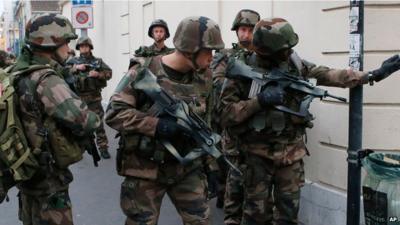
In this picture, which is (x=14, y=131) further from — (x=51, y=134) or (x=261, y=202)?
(x=261, y=202)

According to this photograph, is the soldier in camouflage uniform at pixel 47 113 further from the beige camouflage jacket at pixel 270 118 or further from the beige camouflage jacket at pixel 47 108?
the beige camouflage jacket at pixel 270 118

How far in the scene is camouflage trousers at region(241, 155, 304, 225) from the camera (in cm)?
393

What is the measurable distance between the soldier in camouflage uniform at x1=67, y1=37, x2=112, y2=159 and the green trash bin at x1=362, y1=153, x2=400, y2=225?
17.1 feet

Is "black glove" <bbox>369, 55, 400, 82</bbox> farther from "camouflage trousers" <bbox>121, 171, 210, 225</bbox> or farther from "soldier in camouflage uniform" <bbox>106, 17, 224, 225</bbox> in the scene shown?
"camouflage trousers" <bbox>121, 171, 210, 225</bbox>

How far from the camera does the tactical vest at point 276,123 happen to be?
378 cm

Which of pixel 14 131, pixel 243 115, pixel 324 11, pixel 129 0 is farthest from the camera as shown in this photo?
pixel 129 0

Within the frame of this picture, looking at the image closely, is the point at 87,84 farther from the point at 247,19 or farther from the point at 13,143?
the point at 13,143

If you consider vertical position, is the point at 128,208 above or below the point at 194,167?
below

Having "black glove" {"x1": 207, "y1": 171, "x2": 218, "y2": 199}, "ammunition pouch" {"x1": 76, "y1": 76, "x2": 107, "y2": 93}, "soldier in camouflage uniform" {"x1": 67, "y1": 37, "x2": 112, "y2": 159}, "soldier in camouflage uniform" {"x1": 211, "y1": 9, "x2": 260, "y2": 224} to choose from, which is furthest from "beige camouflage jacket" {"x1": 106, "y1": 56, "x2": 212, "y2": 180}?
"ammunition pouch" {"x1": 76, "y1": 76, "x2": 107, "y2": 93}

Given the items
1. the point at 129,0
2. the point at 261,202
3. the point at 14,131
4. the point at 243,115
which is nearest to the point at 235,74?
the point at 243,115

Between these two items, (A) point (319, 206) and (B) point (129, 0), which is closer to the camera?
(A) point (319, 206)

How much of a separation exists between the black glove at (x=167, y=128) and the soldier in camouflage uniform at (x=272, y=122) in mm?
712

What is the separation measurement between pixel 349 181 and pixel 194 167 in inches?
48.2

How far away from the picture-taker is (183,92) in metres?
3.33
